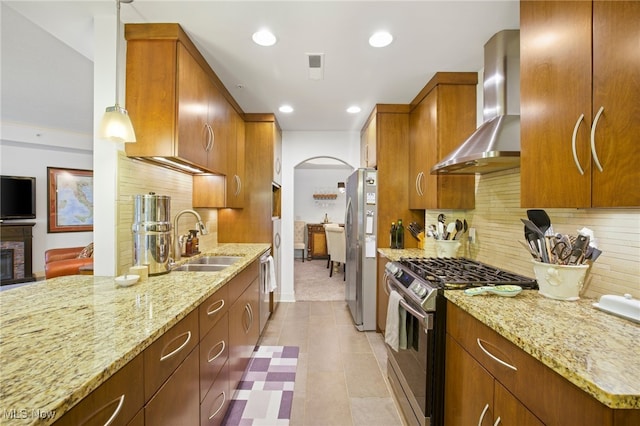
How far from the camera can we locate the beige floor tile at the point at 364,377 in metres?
1.96

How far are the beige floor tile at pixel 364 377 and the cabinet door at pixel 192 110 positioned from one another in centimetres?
209

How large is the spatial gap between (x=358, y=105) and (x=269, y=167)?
129 cm

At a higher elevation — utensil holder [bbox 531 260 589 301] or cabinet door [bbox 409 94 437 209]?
cabinet door [bbox 409 94 437 209]

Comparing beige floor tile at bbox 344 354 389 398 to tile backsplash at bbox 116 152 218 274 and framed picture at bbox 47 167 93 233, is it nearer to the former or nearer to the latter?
tile backsplash at bbox 116 152 218 274

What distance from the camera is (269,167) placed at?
3260 millimetres

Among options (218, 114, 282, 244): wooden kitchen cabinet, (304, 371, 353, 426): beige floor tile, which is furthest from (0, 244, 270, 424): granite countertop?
(218, 114, 282, 244): wooden kitchen cabinet

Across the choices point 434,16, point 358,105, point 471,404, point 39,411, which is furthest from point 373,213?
point 39,411

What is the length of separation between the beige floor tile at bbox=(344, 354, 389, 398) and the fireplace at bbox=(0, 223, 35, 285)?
5753mm

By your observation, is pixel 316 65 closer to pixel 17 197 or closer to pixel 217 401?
pixel 217 401

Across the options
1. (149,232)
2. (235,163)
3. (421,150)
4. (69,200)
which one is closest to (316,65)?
(421,150)

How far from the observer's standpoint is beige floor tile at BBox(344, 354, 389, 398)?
1958 mm

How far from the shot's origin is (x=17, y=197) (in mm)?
4438

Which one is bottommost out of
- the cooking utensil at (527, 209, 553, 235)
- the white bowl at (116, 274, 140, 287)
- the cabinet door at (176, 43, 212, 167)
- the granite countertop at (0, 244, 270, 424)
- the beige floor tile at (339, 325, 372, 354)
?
the beige floor tile at (339, 325, 372, 354)

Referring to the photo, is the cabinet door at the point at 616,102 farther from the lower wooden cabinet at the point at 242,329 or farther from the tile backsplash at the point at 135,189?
the tile backsplash at the point at 135,189
